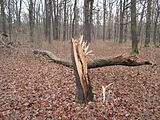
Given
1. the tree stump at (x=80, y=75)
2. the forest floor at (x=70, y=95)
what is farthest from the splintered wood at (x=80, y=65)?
the forest floor at (x=70, y=95)

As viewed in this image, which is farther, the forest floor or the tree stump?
the tree stump

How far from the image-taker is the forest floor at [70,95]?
15.8ft

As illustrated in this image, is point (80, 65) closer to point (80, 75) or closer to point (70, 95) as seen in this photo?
point (80, 75)

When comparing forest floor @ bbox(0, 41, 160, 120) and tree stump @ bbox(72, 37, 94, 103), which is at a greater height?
tree stump @ bbox(72, 37, 94, 103)

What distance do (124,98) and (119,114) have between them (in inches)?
42.9

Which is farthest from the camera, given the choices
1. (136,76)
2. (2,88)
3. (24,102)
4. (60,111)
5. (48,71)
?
(48,71)

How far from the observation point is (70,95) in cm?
603

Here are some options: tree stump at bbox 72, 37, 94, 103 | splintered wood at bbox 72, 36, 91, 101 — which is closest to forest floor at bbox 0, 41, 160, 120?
tree stump at bbox 72, 37, 94, 103

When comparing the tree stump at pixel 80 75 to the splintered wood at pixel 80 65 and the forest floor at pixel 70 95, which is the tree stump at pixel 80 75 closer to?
the splintered wood at pixel 80 65

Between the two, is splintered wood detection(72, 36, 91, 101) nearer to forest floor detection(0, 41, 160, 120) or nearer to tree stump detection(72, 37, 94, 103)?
tree stump detection(72, 37, 94, 103)

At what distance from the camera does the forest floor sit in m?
4.82

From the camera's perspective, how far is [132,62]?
7.34m

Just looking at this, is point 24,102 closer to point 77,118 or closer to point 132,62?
point 77,118

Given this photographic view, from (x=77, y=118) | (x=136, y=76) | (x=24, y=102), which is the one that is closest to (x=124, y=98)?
(x=77, y=118)
